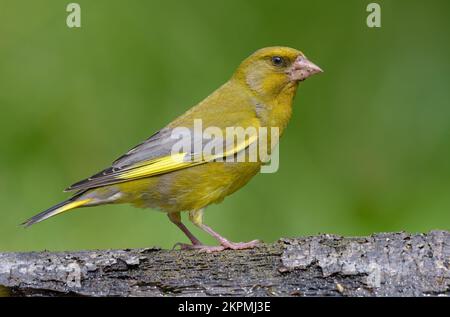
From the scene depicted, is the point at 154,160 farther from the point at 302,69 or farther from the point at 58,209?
the point at 302,69

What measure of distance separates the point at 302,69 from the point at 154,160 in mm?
1262

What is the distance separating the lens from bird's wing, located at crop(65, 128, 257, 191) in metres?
5.75

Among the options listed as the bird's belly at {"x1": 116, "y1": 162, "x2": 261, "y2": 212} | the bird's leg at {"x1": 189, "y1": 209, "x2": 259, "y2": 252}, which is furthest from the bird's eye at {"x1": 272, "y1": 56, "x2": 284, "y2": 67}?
the bird's leg at {"x1": 189, "y1": 209, "x2": 259, "y2": 252}

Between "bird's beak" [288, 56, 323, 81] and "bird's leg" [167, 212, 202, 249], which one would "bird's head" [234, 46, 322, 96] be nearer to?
"bird's beak" [288, 56, 323, 81]

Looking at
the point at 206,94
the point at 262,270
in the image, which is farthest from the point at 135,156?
the point at 262,270

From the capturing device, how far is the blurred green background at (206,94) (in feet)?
20.8

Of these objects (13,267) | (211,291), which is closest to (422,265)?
(211,291)

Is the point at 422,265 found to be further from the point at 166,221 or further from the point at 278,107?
the point at 166,221

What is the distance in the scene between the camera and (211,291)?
464 cm

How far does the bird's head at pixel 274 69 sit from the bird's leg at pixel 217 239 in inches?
41.5

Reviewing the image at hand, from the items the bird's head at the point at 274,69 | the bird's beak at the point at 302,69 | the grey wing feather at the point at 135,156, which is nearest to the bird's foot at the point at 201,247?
the grey wing feather at the point at 135,156

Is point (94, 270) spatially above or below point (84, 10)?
below

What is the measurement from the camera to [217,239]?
5703 mm
